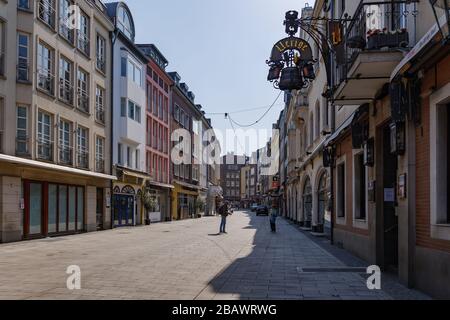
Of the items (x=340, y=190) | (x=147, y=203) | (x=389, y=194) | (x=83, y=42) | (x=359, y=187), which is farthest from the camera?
(x=147, y=203)

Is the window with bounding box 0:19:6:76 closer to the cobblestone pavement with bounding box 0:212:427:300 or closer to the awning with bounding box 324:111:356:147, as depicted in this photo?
the cobblestone pavement with bounding box 0:212:427:300

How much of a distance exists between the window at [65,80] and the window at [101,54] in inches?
150

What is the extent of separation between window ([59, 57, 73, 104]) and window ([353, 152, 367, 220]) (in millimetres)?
15268

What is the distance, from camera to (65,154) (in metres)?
25.5

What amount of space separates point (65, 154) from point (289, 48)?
14361 mm

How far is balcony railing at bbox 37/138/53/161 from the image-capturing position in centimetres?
2262

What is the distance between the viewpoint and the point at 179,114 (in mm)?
55062

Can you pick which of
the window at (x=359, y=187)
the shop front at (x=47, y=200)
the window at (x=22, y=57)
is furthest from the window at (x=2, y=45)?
the window at (x=359, y=187)

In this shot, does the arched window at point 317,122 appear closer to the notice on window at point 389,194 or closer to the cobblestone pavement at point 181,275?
the cobblestone pavement at point 181,275

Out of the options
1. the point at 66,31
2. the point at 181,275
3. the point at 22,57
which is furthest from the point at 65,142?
the point at 181,275

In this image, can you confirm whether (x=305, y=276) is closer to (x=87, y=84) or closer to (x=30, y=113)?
(x=30, y=113)

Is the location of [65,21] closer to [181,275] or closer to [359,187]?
[359,187]
